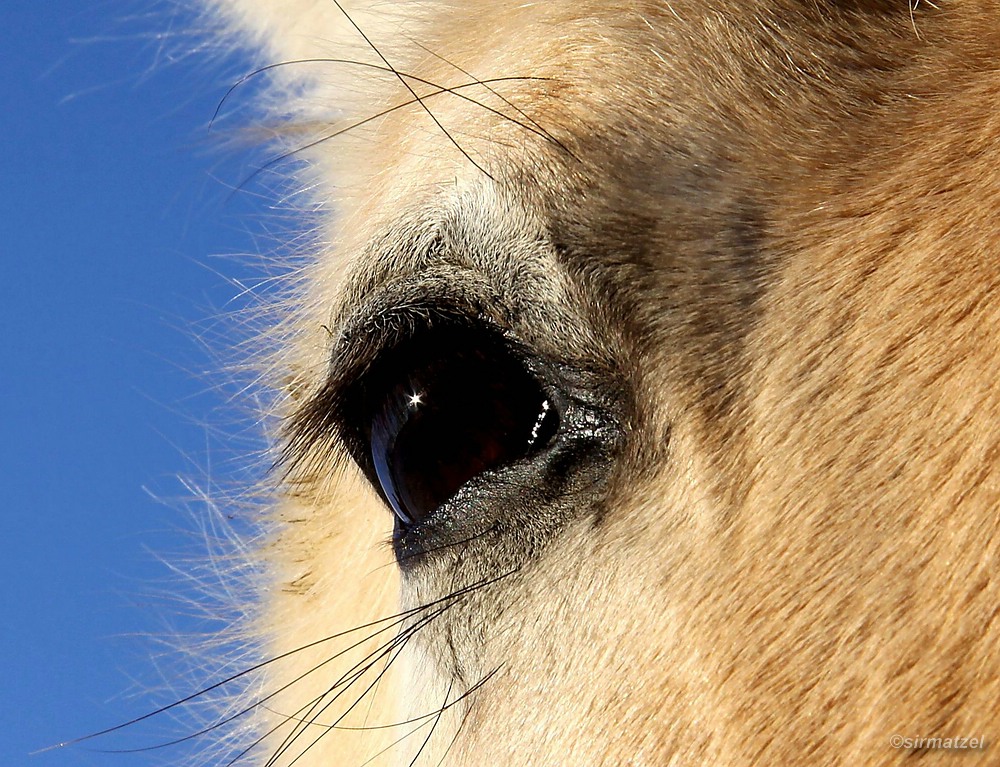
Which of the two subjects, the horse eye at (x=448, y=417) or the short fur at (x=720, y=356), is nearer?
the short fur at (x=720, y=356)

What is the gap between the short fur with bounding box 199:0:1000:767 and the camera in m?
0.99

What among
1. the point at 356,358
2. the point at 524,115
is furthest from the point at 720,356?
the point at 356,358

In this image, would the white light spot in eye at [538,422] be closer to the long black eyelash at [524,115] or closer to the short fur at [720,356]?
the short fur at [720,356]

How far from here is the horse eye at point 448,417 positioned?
4.14 ft

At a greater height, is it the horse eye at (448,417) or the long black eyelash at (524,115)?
the long black eyelash at (524,115)

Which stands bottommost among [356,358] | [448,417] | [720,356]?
[720,356]

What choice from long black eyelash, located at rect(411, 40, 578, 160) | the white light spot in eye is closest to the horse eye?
the white light spot in eye

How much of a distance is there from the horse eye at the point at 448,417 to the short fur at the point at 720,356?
0.05 m

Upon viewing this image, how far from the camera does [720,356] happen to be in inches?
45.9

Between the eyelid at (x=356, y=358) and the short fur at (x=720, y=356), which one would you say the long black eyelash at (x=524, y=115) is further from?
the eyelid at (x=356, y=358)

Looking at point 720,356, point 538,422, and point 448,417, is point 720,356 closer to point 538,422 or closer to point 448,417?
point 538,422

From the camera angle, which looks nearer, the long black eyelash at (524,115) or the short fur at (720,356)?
the short fur at (720,356)

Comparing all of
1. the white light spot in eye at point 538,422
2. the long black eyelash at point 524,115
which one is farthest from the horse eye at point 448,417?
the long black eyelash at point 524,115

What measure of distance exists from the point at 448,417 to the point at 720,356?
0.36 metres
